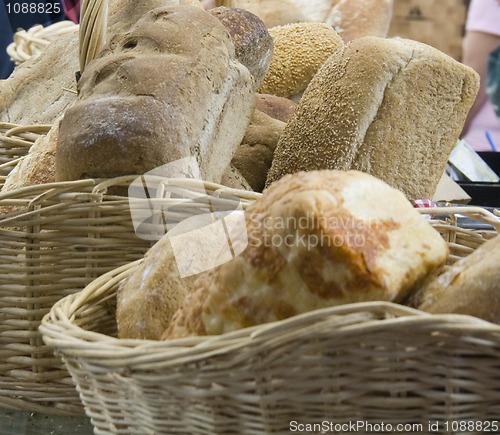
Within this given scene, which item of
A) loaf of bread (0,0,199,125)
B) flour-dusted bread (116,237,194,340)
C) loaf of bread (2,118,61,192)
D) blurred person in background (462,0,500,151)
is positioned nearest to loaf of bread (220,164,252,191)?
loaf of bread (2,118,61,192)

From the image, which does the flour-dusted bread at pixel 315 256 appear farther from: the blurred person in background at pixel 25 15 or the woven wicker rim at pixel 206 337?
the blurred person in background at pixel 25 15

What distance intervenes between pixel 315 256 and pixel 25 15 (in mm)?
3001

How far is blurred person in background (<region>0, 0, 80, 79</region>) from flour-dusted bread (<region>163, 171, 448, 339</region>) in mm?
2642

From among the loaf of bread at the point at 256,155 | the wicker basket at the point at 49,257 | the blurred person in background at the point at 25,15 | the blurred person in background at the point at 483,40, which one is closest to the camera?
the wicker basket at the point at 49,257

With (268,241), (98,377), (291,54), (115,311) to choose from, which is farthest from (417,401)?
(291,54)

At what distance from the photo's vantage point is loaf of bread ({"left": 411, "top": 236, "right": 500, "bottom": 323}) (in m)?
0.67

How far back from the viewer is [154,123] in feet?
3.72

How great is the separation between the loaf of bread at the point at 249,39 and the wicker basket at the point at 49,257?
1.58 feet

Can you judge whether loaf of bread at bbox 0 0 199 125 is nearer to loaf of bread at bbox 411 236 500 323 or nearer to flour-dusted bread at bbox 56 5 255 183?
flour-dusted bread at bbox 56 5 255 183

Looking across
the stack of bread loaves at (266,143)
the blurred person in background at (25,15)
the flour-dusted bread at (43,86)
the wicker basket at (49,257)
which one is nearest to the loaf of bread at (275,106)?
the stack of bread loaves at (266,143)

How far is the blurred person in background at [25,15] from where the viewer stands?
3.15m

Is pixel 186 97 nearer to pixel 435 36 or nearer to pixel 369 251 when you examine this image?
pixel 369 251

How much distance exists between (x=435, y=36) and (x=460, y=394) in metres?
2.50

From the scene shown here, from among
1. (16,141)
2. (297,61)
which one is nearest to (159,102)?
(16,141)
